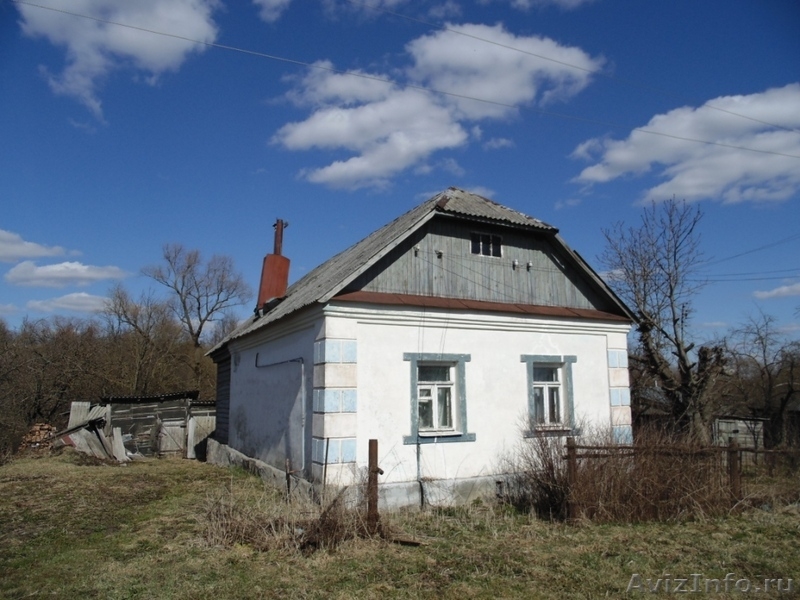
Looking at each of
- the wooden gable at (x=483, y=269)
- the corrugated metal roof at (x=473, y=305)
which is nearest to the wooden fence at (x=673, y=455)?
the corrugated metal roof at (x=473, y=305)

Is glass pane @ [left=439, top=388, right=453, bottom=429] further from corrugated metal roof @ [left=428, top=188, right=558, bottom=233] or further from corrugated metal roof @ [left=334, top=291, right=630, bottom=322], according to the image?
corrugated metal roof @ [left=428, top=188, right=558, bottom=233]

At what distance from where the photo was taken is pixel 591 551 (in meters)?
6.88

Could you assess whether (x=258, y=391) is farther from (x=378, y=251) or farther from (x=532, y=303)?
A: (x=532, y=303)

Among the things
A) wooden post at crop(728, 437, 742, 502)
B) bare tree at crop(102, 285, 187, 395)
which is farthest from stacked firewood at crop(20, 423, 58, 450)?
wooden post at crop(728, 437, 742, 502)

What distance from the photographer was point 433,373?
34.1ft

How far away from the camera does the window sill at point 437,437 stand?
9781 millimetres

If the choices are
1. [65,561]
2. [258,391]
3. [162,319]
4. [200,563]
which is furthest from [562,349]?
[162,319]

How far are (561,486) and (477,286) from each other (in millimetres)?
4092

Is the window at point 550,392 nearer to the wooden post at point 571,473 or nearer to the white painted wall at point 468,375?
the white painted wall at point 468,375

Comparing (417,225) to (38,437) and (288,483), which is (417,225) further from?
(38,437)

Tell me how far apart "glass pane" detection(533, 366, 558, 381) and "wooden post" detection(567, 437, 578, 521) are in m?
3.08

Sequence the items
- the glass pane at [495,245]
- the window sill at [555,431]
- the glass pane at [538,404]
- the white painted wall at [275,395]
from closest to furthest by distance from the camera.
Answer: the white painted wall at [275,395] < the window sill at [555,431] < the glass pane at [538,404] < the glass pane at [495,245]

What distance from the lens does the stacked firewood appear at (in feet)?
58.8

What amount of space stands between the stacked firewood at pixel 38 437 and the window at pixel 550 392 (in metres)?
15.0
